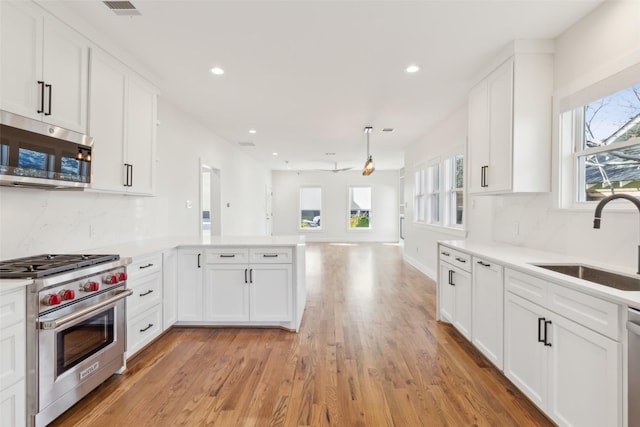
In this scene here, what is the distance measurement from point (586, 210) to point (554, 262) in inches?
20.8

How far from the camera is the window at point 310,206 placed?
11695mm

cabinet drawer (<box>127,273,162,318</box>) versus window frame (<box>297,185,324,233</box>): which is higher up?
window frame (<box>297,185,324,233</box>)

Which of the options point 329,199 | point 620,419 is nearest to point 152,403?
point 620,419

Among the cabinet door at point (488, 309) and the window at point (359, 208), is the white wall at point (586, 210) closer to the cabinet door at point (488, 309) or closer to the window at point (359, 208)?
the cabinet door at point (488, 309)

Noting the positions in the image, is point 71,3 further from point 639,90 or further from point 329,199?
point 329,199

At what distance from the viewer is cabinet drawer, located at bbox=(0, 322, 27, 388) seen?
1543 millimetres

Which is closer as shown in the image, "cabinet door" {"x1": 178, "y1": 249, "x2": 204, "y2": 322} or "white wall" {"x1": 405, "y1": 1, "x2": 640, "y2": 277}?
"white wall" {"x1": 405, "y1": 1, "x2": 640, "y2": 277}

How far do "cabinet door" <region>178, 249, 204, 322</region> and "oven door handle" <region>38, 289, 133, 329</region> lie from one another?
34.4 inches

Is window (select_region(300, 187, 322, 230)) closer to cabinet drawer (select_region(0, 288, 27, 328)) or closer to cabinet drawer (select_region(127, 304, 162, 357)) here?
cabinet drawer (select_region(127, 304, 162, 357))

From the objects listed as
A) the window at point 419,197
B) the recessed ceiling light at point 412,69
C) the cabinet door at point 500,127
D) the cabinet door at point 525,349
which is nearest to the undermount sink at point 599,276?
the cabinet door at point 525,349

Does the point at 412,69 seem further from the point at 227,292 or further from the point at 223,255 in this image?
the point at 227,292

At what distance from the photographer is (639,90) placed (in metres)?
2.05

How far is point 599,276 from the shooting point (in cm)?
204

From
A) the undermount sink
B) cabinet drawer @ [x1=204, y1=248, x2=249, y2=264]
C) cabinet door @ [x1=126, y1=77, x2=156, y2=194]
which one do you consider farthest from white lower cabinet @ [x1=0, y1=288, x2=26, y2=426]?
the undermount sink
